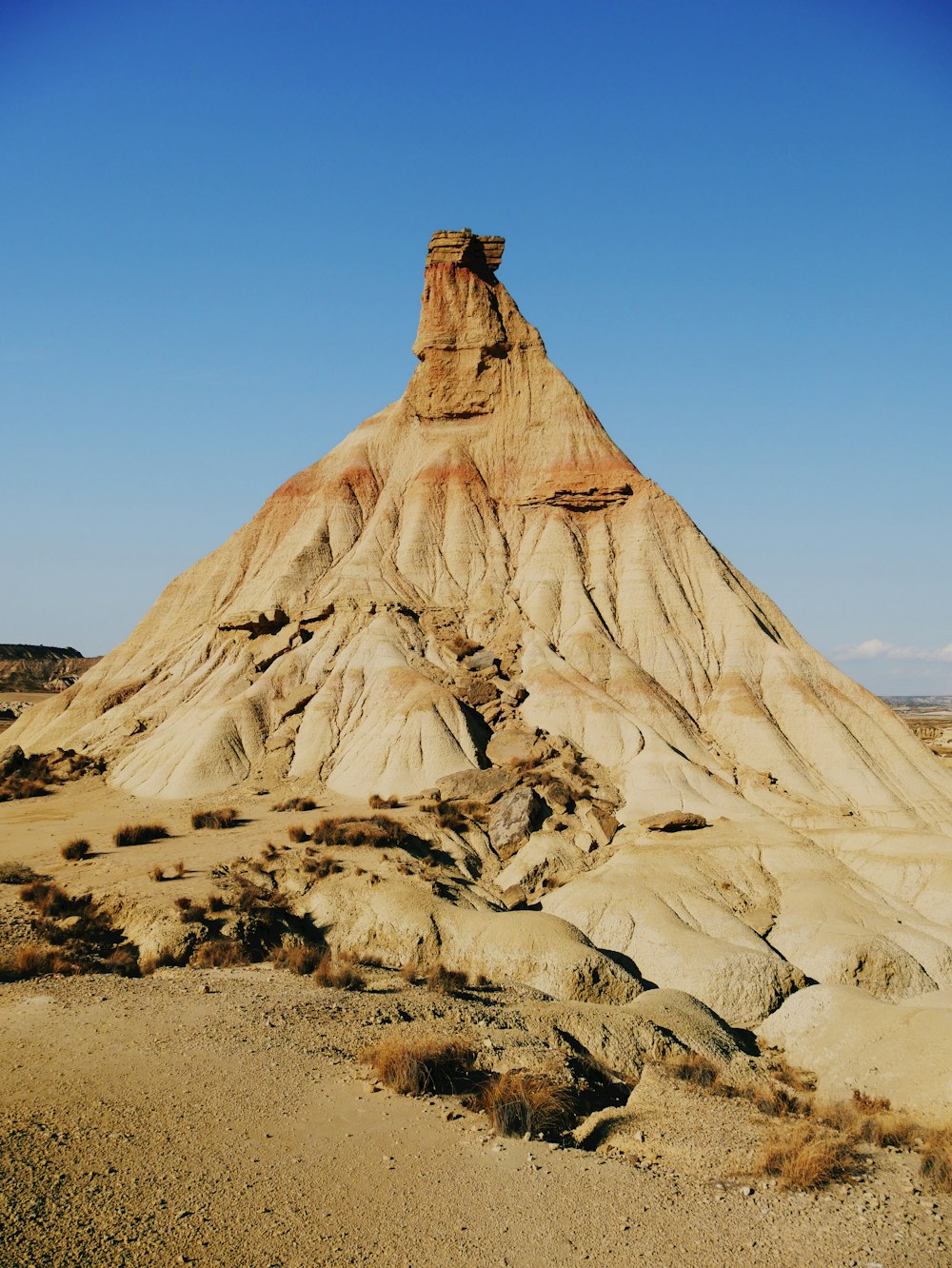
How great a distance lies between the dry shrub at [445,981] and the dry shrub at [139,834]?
12708mm

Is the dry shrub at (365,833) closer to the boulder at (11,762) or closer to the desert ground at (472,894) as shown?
the desert ground at (472,894)

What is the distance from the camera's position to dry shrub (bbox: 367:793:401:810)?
31.8 m

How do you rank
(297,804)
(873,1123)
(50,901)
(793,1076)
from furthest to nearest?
(297,804) < (50,901) < (793,1076) < (873,1123)

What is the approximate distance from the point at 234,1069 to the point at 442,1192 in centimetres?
407

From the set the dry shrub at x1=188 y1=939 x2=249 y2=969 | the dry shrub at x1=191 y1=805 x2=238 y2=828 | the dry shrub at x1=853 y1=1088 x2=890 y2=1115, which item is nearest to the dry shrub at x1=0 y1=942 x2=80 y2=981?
the dry shrub at x1=188 y1=939 x2=249 y2=969

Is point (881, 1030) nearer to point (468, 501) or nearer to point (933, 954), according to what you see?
point (933, 954)

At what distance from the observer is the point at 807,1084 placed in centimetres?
1609

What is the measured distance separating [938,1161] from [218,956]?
1412 centimetres

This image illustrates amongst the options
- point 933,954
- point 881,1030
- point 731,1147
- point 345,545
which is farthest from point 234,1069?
point 345,545

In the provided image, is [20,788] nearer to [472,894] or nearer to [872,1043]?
[472,894]

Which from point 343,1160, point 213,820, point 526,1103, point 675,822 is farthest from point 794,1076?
point 213,820

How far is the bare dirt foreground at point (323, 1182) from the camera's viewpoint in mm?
8242

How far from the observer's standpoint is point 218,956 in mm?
18609

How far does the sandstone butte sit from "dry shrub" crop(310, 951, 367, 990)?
2.94m
